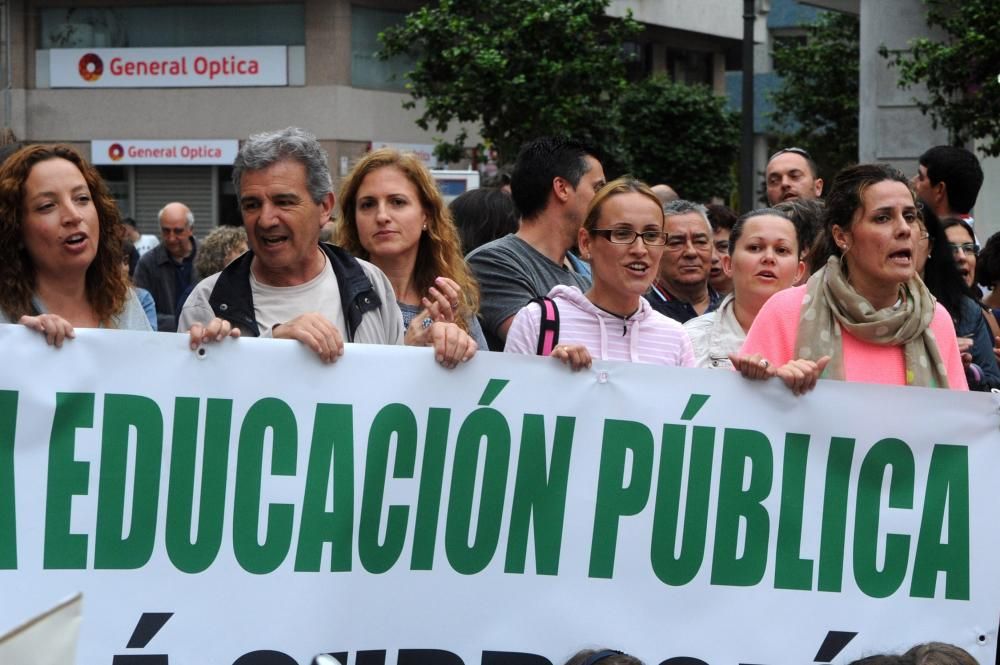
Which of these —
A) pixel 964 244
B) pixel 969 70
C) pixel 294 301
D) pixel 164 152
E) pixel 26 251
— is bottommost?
pixel 294 301

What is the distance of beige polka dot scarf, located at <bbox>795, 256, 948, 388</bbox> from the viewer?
164 inches

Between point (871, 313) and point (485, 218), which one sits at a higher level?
point (485, 218)

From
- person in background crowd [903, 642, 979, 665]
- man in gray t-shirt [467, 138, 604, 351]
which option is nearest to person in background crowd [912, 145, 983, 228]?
man in gray t-shirt [467, 138, 604, 351]

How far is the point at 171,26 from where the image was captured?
36219mm

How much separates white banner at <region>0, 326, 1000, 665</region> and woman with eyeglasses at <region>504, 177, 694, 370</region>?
0.40 meters

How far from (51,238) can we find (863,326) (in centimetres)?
213

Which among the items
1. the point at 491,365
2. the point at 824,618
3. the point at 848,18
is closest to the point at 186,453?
the point at 491,365

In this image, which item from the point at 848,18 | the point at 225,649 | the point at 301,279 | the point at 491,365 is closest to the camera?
the point at 225,649

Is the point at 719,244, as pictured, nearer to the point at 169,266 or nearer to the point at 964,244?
the point at 964,244

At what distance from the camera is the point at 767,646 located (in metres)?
3.92

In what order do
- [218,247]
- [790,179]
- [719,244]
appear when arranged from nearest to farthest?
1. [790,179]
2. [719,244]
3. [218,247]

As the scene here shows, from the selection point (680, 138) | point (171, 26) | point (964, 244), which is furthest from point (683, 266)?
point (171, 26)

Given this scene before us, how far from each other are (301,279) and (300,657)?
1.05 m

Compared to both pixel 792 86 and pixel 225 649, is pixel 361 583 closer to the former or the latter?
pixel 225 649
